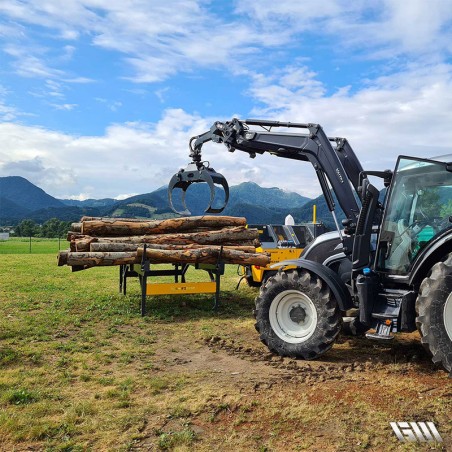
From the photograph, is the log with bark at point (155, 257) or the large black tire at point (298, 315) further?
the log with bark at point (155, 257)

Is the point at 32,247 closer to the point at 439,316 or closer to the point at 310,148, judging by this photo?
the point at 310,148

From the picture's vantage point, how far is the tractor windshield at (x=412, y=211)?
5691 mm

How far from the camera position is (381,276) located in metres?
6.09

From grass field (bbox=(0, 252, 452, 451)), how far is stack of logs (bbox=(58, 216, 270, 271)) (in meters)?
1.31

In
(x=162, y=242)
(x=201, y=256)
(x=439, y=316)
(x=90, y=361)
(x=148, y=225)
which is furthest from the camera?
(x=148, y=225)

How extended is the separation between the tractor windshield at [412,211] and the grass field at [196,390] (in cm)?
135

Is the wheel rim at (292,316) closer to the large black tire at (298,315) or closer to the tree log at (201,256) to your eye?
the large black tire at (298,315)

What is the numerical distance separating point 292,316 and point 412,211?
2.08m

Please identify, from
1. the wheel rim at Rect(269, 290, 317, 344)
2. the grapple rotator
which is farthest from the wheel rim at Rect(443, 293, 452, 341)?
the grapple rotator

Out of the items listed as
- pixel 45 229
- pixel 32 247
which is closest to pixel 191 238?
pixel 32 247

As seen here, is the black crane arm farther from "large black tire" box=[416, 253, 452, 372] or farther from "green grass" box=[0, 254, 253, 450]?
"green grass" box=[0, 254, 253, 450]

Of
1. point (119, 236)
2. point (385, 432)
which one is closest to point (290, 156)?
point (119, 236)

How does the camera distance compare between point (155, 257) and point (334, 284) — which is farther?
point (155, 257)

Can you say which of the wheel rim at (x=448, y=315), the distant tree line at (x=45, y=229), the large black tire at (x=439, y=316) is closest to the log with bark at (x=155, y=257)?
the large black tire at (x=439, y=316)
